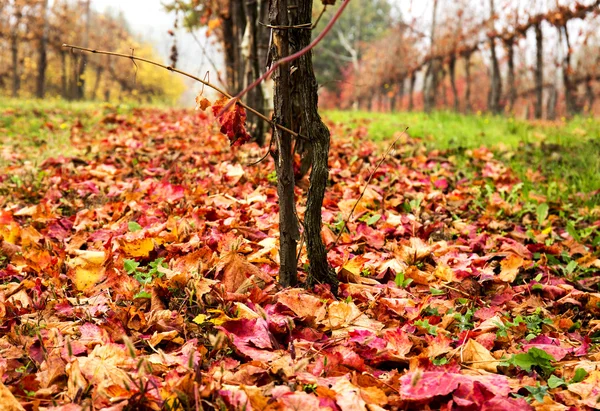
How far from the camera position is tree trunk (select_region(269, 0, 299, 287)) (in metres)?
1.57

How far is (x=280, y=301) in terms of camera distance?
5.16 feet

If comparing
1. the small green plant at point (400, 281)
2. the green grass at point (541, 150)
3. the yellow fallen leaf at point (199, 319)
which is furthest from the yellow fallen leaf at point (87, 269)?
the green grass at point (541, 150)

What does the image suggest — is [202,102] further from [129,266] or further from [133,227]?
[133,227]

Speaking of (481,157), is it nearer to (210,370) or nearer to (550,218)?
(550,218)

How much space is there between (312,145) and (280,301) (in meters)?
0.56

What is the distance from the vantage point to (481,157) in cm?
430

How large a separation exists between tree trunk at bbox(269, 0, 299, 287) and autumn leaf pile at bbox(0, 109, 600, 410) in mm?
188

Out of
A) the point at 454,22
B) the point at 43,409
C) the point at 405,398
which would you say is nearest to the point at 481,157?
the point at 405,398

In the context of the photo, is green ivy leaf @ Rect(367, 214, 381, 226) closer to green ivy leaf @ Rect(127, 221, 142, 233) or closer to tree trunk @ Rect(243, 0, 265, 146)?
green ivy leaf @ Rect(127, 221, 142, 233)

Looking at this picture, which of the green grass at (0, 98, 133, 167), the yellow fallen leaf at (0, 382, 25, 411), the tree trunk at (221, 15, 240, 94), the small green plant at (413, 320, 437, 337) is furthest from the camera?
the tree trunk at (221, 15, 240, 94)

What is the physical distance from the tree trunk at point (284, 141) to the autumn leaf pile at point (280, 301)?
0.19 metres

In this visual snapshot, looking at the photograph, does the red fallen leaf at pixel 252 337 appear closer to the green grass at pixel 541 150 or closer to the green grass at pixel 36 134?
the green grass at pixel 541 150

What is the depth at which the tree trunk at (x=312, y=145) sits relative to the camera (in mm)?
1606

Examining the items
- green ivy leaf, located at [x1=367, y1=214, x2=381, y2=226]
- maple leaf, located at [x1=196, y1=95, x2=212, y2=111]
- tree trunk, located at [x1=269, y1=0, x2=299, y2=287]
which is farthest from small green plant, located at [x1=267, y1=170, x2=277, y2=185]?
maple leaf, located at [x1=196, y1=95, x2=212, y2=111]
